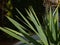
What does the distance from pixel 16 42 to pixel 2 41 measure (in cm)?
38

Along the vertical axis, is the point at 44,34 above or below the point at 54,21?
below

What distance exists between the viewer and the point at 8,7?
18.4 ft

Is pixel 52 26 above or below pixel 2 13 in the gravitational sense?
below

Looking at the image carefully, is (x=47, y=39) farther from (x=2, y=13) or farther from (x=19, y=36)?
(x=2, y=13)

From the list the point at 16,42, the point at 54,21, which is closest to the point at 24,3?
the point at 16,42

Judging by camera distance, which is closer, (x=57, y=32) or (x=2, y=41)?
(x=57, y=32)

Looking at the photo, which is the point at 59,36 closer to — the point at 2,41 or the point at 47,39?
the point at 47,39

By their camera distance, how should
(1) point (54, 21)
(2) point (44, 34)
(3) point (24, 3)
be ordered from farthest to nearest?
(3) point (24, 3) → (1) point (54, 21) → (2) point (44, 34)

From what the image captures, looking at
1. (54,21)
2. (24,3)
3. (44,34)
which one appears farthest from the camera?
(24,3)

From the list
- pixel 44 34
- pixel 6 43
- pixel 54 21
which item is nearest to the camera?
pixel 44 34

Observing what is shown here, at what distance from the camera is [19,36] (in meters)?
2.75

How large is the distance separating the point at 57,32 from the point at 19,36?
0.53 meters

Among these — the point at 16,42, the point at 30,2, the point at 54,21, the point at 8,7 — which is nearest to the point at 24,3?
the point at 30,2

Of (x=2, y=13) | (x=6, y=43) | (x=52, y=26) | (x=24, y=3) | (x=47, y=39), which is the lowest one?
(x=47, y=39)
